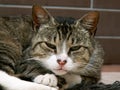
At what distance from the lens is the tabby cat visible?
5.34 feet

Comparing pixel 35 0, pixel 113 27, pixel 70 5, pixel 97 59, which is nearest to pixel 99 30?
pixel 113 27

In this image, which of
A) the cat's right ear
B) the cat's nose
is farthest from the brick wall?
the cat's nose

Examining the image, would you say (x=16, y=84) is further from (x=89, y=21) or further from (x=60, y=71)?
(x=89, y=21)

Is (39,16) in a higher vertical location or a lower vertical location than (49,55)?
higher

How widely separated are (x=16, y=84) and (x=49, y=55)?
0.22 meters

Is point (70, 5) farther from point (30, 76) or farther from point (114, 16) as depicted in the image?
point (30, 76)

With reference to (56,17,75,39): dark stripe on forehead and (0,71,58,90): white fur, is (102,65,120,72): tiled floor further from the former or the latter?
(0,71,58,90): white fur

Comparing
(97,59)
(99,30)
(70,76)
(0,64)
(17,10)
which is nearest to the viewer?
(0,64)

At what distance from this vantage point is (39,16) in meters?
1.78

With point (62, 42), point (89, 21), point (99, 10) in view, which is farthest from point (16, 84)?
point (99, 10)

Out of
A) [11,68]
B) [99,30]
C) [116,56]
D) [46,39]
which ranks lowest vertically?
[116,56]

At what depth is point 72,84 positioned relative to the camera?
180 centimetres

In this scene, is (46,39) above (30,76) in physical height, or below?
above

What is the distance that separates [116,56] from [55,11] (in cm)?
61
